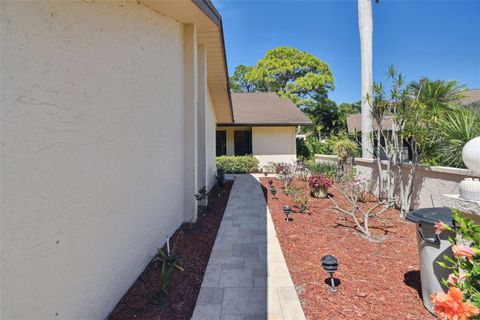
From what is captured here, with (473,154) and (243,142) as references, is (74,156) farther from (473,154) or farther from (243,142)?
(243,142)

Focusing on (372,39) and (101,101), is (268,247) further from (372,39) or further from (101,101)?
(372,39)

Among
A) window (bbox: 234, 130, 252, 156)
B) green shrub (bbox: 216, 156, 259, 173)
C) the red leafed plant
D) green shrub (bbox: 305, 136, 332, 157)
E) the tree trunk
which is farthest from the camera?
green shrub (bbox: 305, 136, 332, 157)

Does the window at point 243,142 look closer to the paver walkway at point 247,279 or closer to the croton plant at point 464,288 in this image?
the paver walkway at point 247,279

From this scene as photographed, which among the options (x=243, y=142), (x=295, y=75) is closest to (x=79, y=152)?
(x=243, y=142)

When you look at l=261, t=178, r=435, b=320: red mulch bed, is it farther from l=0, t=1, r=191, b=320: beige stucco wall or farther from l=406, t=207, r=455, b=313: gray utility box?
l=0, t=1, r=191, b=320: beige stucco wall

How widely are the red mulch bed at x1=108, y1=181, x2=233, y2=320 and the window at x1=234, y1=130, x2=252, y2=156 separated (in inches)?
461

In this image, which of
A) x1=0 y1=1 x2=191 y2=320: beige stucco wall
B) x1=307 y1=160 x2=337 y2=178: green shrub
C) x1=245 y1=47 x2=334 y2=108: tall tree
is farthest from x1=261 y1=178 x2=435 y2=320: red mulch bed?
x1=245 y1=47 x2=334 y2=108: tall tree

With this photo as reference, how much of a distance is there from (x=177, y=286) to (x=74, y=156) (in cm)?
212

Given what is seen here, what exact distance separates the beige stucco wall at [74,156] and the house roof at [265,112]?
12.3 m

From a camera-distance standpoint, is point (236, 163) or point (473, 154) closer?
point (473, 154)

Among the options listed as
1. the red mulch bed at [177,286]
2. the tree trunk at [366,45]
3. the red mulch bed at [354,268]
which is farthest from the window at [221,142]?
the red mulch bed at [177,286]

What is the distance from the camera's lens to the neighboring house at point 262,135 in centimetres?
1630

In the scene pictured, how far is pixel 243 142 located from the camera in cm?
1703

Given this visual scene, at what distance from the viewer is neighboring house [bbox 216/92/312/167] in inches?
642
